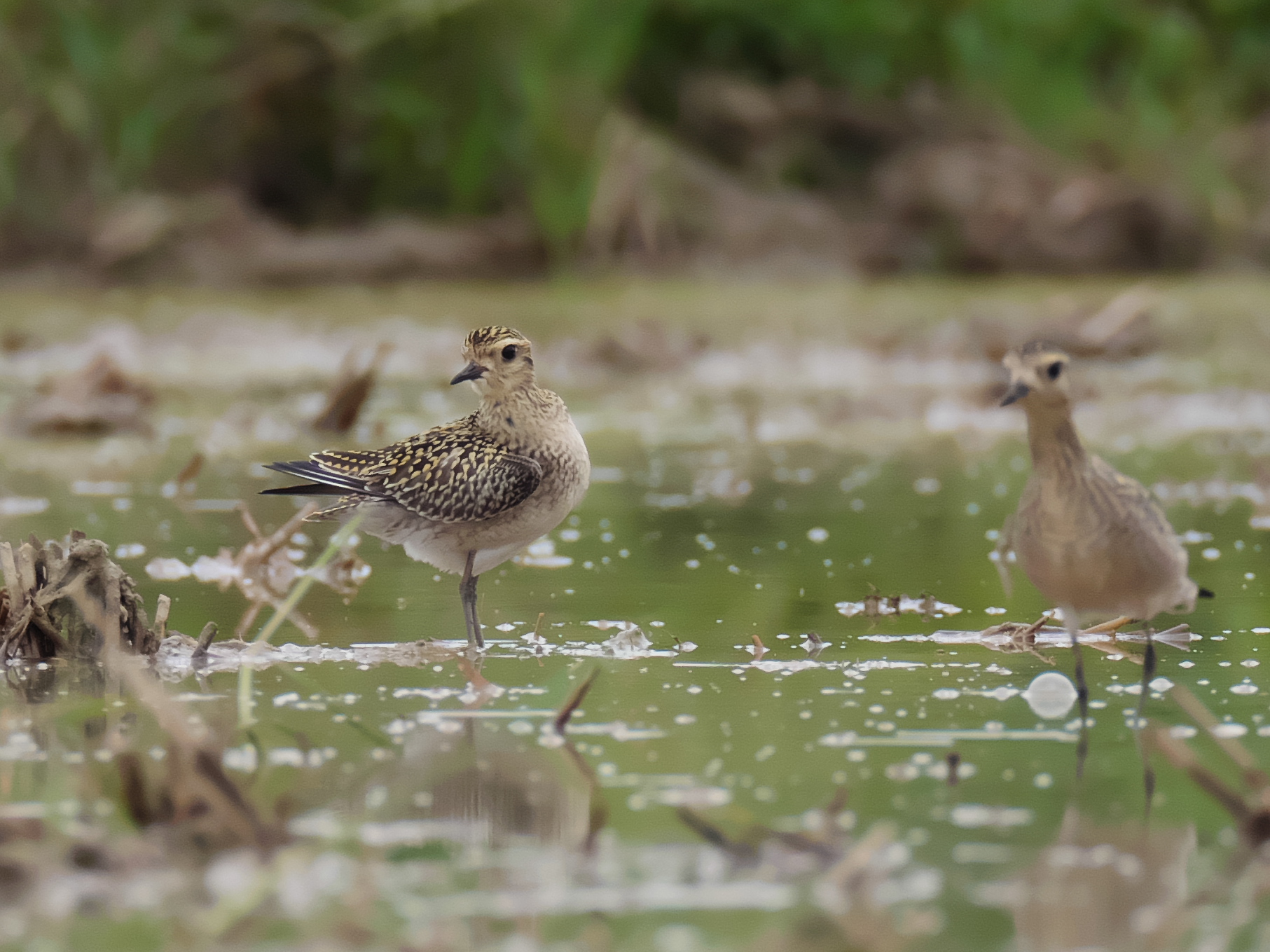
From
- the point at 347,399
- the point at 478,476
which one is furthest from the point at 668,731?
the point at 347,399

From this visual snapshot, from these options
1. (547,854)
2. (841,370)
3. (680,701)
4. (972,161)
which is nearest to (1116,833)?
(547,854)

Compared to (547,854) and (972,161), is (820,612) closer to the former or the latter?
(547,854)

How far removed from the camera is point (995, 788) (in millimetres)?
4125

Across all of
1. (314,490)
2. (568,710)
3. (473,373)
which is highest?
(473,373)

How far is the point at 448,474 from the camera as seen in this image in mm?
6184

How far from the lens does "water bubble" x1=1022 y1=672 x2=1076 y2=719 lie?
4.86 metres

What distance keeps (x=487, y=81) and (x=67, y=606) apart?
13.2m

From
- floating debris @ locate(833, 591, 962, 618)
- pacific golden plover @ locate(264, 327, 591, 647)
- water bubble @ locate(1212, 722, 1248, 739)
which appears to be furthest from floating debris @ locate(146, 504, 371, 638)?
water bubble @ locate(1212, 722, 1248, 739)

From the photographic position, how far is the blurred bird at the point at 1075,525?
16.3ft

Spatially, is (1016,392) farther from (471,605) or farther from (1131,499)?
(471,605)

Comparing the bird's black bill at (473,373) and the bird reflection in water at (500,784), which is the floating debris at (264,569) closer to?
the bird's black bill at (473,373)

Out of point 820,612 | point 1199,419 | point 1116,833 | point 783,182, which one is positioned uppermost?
point 783,182

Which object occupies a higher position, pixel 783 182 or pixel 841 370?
pixel 783 182

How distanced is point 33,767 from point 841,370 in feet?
33.5
